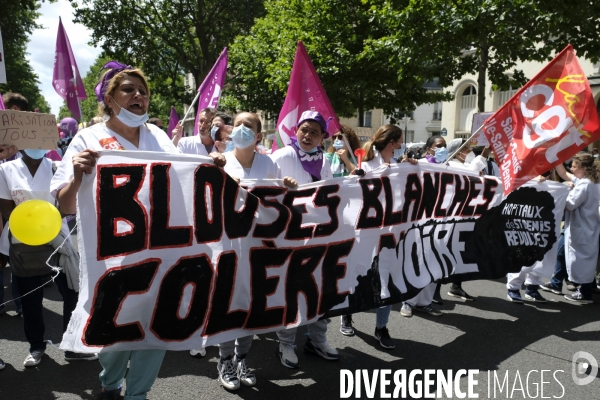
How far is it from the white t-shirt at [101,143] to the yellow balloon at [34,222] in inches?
6.5

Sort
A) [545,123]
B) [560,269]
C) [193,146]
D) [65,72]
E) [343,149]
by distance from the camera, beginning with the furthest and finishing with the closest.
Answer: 1. [65,72]
2. [560,269]
3. [193,146]
4. [343,149]
5. [545,123]

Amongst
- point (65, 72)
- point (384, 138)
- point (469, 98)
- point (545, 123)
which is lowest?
point (384, 138)

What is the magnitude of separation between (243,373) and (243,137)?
5.44 ft

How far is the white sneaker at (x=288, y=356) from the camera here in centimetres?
382

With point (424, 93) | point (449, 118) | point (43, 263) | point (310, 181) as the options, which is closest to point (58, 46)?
point (43, 263)

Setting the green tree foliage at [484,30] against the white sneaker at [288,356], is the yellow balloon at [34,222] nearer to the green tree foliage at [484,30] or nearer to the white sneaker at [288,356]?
the white sneaker at [288,356]

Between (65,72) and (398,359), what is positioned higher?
(65,72)

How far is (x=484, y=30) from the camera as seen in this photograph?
32.8 feet

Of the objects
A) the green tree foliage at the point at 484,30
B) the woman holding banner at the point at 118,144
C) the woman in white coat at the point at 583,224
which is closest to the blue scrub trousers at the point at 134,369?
the woman holding banner at the point at 118,144

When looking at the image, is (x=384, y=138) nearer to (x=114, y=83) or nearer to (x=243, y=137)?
(x=243, y=137)

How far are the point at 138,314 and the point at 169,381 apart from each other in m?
1.08

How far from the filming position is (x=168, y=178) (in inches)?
113

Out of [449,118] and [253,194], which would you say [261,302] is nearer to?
[253,194]

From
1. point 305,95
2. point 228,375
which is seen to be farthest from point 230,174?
point 305,95
